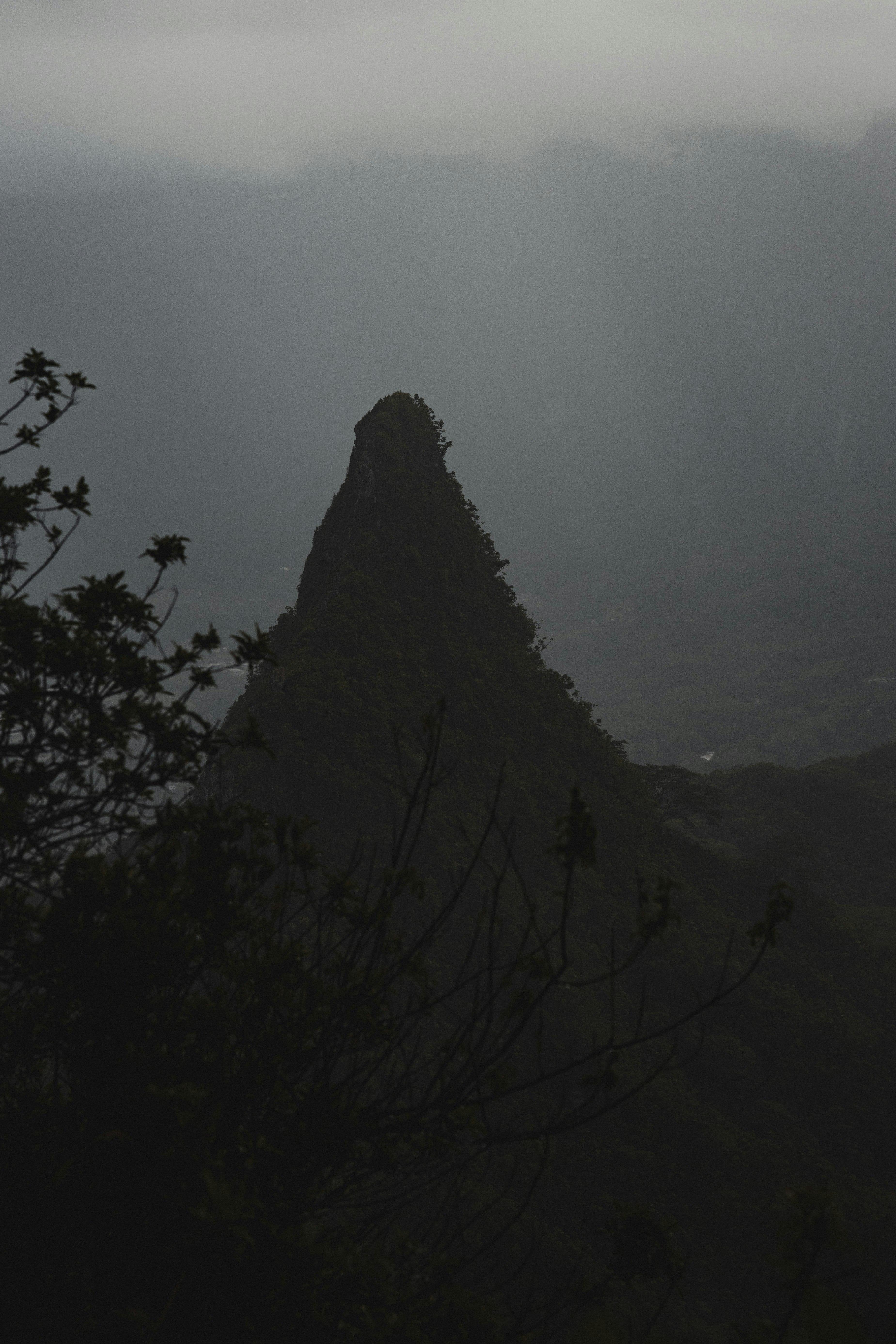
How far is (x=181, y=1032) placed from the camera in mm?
4488

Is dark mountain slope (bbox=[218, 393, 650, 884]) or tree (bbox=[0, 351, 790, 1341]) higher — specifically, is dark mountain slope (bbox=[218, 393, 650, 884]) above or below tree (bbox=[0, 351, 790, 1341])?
above

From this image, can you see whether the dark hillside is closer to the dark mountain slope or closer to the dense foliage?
the dark mountain slope

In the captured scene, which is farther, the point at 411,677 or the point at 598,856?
the point at 598,856

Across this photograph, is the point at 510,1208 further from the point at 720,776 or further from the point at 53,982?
the point at 720,776

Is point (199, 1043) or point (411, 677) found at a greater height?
point (411, 677)

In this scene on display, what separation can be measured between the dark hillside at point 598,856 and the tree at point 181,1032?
674cm

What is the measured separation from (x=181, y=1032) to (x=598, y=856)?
63.6 feet

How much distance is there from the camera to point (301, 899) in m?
18.3

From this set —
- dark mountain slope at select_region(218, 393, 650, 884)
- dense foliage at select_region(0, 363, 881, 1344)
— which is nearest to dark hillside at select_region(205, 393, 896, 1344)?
dark mountain slope at select_region(218, 393, 650, 884)

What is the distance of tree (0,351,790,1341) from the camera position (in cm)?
370

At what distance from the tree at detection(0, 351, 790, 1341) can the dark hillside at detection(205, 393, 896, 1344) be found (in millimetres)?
6741

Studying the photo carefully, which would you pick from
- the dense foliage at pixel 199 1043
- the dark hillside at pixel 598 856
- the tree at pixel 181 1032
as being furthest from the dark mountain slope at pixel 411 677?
the tree at pixel 181 1032

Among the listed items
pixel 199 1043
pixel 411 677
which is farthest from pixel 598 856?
pixel 199 1043

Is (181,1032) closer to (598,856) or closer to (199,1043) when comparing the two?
(199,1043)
